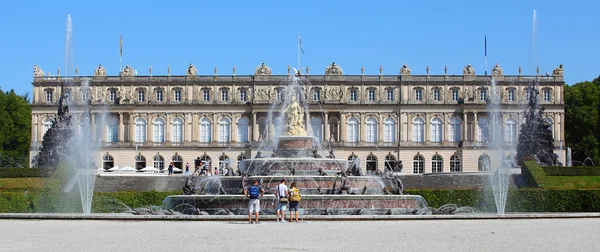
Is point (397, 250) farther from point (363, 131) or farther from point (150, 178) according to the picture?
point (363, 131)

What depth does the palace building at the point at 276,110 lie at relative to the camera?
81438mm

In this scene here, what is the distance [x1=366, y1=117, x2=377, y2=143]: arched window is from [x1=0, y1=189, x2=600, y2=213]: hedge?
149ft

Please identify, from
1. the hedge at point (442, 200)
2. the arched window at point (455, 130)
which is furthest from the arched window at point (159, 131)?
the hedge at point (442, 200)

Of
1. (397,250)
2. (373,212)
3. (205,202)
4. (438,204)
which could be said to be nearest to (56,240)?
(397,250)

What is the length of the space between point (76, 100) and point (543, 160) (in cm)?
4303

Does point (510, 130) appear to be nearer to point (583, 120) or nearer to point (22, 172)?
point (583, 120)

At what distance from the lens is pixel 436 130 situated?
269 ft

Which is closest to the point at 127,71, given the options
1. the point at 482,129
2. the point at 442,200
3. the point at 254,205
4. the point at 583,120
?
the point at 482,129

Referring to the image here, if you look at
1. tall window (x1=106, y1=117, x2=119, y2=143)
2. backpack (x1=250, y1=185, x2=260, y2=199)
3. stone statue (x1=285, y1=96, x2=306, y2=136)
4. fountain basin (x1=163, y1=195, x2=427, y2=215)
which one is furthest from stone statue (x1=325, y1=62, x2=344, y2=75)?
backpack (x1=250, y1=185, x2=260, y2=199)

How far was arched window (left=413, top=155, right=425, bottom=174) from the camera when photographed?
81.6 m

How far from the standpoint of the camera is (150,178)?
5750 cm

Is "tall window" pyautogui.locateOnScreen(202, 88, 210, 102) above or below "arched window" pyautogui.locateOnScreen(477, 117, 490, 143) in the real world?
above

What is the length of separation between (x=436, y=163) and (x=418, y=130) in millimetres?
3155

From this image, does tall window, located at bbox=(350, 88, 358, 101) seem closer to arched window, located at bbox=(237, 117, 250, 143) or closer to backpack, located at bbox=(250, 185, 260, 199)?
arched window, located at bbox=(237, 117, 250, 143)
